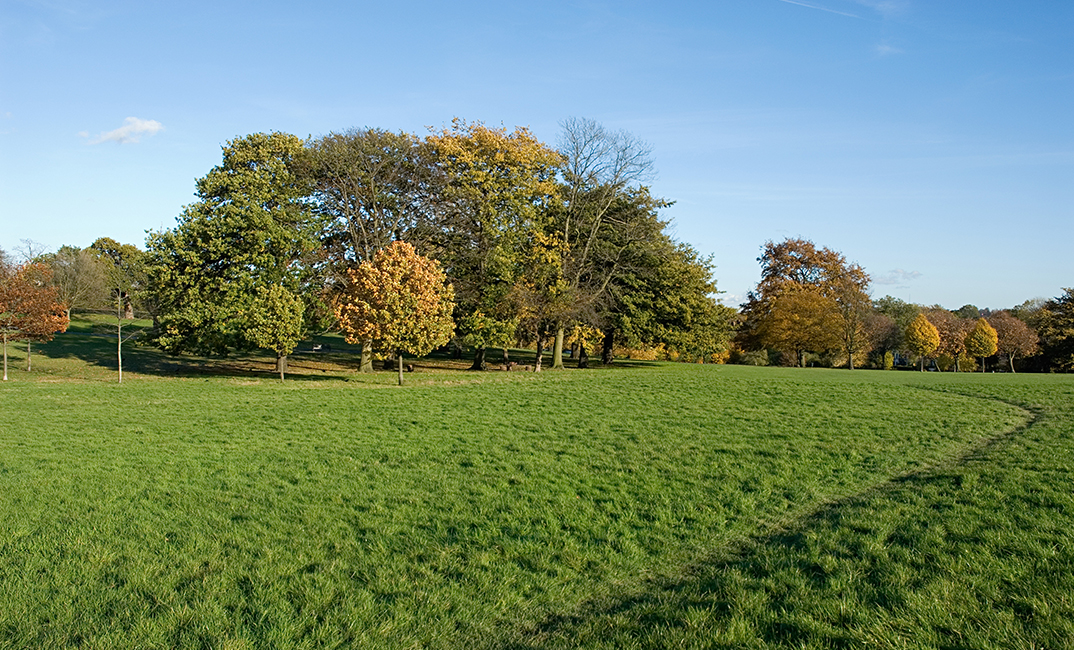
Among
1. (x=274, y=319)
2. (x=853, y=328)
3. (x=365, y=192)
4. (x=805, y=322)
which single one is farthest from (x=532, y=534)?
(x=853, y=328)

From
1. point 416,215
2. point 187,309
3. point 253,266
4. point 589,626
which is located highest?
point 416,215

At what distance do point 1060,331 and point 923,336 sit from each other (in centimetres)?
988

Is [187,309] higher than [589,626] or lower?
higher

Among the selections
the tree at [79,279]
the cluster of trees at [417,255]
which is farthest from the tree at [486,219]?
the tree at [79,279]

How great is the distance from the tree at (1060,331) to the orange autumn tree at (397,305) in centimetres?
5364

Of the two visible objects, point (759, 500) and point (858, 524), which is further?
point (759, 500)

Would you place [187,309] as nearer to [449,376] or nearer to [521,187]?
[449,376]

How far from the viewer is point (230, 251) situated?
29.1m

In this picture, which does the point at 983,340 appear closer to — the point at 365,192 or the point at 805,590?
the point at 365,192

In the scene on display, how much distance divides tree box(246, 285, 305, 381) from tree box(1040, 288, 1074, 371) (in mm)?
59285

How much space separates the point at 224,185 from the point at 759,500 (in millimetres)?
29211

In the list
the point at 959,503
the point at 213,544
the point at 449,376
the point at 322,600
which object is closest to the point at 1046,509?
the point at 959,503

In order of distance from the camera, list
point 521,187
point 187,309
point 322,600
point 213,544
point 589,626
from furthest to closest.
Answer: point 521,187
point 187,309
point 213,544
point 322,600
point 589,626

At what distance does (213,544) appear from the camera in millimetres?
6824
